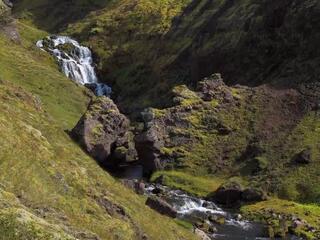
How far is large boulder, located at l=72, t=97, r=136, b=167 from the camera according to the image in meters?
105

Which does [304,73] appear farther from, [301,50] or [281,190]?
[281,190]

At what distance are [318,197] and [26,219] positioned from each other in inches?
2920

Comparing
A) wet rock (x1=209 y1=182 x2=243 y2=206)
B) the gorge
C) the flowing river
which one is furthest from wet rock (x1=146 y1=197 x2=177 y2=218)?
wet rock (x1=209 y1=182 x2=243 y2=206)

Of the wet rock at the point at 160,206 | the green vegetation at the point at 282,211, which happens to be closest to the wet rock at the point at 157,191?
the green vegetation at the point at 282,211

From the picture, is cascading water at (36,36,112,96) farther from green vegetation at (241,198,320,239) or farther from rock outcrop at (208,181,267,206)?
green vegetation at (241,198,320,239)

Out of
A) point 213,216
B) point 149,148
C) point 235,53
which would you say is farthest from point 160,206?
point 235,53

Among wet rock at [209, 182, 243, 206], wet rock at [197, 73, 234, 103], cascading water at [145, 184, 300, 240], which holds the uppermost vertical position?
wet rock at [197, 73, 234, 103]

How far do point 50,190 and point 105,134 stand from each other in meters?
64.0

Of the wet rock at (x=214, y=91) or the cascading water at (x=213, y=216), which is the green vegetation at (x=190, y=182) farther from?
the wet rock at (x=214, y=91)

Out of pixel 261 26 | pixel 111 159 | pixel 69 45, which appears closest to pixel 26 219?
pixel 111 159

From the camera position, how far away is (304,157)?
111438 mm

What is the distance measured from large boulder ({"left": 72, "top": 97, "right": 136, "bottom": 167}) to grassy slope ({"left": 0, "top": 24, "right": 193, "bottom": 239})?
33014 mm

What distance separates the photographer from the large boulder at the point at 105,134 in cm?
10538

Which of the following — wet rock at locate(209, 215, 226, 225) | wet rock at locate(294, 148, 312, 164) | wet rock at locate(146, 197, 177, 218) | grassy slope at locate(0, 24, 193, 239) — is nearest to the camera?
grassy slope at locate(0, 24, 193, 239)
